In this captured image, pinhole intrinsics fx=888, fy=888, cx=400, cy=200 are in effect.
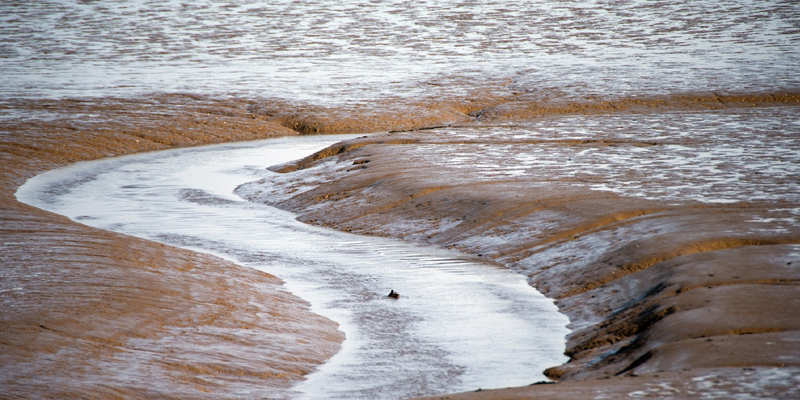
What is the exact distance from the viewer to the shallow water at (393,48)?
2038 centimetres

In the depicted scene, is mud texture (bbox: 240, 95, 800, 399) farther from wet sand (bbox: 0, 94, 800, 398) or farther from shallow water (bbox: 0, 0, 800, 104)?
shallow water (bbox: 0, 0, 800, 104)

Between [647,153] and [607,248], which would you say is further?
[647,153]

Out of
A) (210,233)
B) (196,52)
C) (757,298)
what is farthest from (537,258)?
(196,52)

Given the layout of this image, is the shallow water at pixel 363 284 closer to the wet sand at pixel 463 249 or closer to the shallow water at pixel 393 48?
the wet sand at pixel 463 249

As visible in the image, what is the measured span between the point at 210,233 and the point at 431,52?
19.4 meters

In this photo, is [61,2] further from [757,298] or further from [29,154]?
[757,298]

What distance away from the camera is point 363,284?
23.9 feet

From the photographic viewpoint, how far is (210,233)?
30.4 feet

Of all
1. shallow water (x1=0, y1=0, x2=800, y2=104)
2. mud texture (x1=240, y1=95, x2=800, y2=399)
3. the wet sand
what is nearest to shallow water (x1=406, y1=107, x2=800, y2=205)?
mud texture (x1=240, y1=95, x2=800, y2=399)

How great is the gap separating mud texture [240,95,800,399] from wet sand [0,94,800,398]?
2cm

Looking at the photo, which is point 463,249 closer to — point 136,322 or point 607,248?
point 607,248

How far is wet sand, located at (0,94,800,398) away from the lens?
4598 millimetres

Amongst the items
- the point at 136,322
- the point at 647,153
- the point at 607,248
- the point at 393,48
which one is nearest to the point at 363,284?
the point at 607,248

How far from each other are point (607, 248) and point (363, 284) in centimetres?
199
